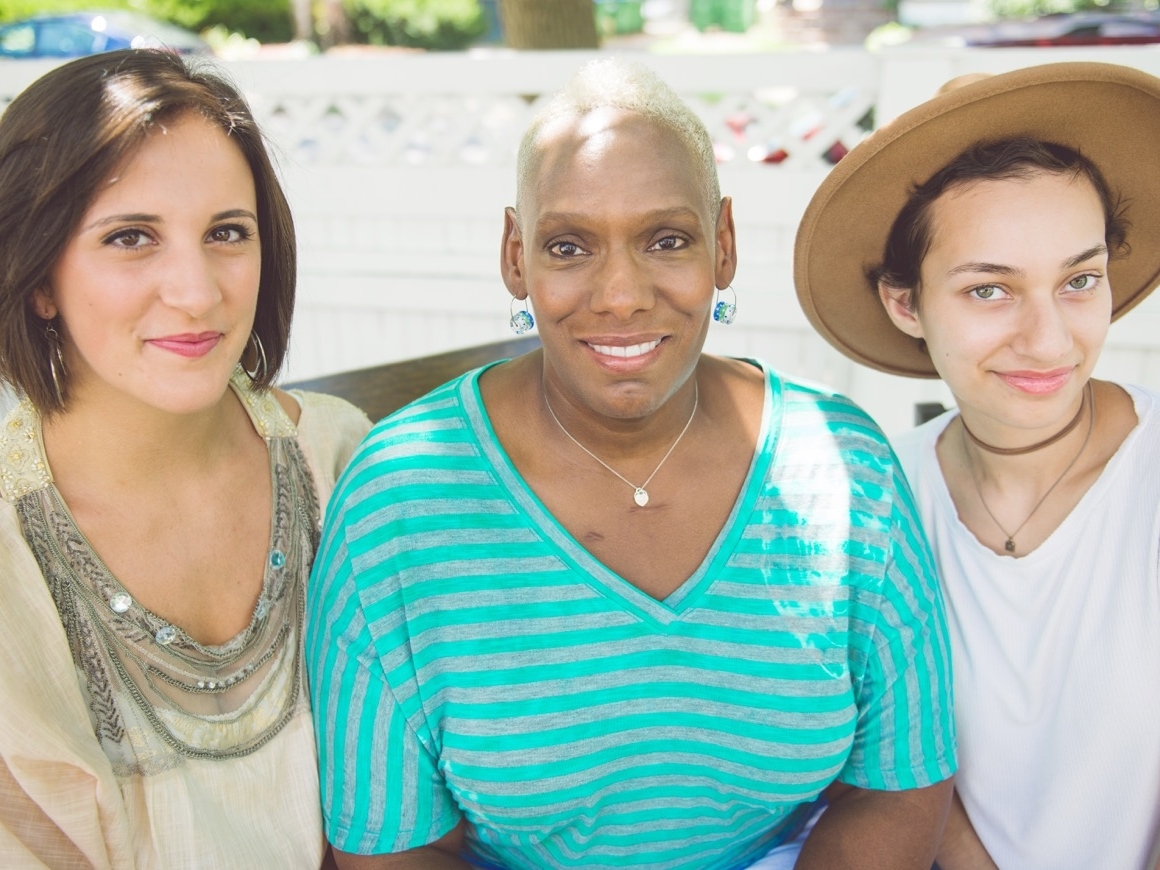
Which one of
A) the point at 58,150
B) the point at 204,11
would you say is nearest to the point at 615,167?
the point at 58,150

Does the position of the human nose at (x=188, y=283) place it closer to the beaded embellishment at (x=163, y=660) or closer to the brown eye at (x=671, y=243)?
the beaded embellishment at (x=163, y=660)

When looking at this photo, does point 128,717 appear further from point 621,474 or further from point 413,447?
point 621,474

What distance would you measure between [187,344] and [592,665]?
901 millimetres

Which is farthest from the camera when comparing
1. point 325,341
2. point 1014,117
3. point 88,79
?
point 325,341

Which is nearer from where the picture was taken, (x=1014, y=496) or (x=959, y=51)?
(x=1014, y=496)

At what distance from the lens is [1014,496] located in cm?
217

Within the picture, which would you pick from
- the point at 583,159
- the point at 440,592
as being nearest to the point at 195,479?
the point at 440,592

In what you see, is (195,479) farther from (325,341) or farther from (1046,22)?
(1046,22)

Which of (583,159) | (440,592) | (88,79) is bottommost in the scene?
(440,592)

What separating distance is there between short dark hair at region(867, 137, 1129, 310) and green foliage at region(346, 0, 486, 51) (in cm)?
2158

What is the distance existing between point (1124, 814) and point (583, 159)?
5.06 ft

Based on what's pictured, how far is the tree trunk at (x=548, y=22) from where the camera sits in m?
7.24

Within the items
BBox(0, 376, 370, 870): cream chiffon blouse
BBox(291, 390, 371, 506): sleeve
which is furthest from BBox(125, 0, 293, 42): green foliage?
BBox(0, 376, 370, 870): cream chiffon blouse

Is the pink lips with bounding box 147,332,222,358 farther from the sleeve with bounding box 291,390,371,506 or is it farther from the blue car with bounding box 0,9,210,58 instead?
the blue car with bounding box 0,9,210,58
